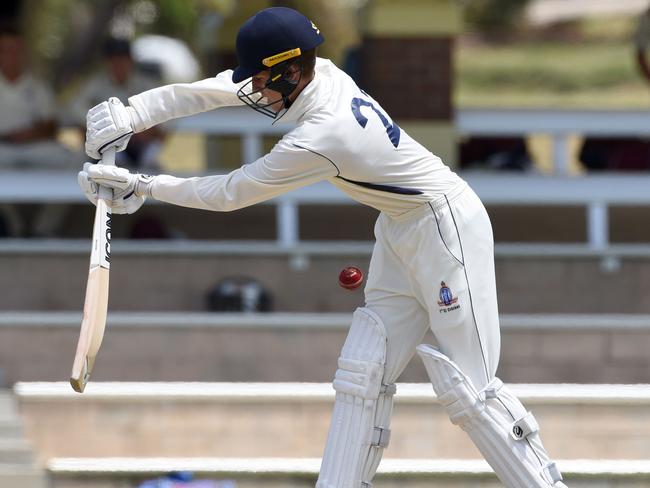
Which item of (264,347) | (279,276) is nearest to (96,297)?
(264,347)

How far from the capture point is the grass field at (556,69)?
3194 centimetres

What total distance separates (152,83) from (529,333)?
12.8ft

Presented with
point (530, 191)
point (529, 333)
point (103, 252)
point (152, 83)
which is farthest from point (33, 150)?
point (103, 252)

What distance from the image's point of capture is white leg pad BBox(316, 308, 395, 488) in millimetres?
5191

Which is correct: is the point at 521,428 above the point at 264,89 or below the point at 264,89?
below

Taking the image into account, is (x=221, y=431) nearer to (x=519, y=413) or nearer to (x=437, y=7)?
(x=519, y=413)

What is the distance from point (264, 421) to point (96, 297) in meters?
1.52

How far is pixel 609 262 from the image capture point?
30.7ft

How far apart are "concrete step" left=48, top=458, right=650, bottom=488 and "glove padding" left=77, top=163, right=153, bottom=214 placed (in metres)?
1.24

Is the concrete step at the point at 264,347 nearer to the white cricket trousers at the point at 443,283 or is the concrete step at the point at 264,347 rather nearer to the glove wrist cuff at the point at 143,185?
the white cricket trousers at the point at 443,283

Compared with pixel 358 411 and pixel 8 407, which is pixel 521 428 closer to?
pixel 358 411

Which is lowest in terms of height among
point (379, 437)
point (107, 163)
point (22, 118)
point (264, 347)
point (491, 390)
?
point (379, 437)

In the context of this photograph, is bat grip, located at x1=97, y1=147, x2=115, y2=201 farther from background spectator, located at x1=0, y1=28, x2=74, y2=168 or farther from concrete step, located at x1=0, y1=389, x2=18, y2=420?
background spectator, located at x1=0, y1=28, x2=74, y2=168

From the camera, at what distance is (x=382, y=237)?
5.33 metres
